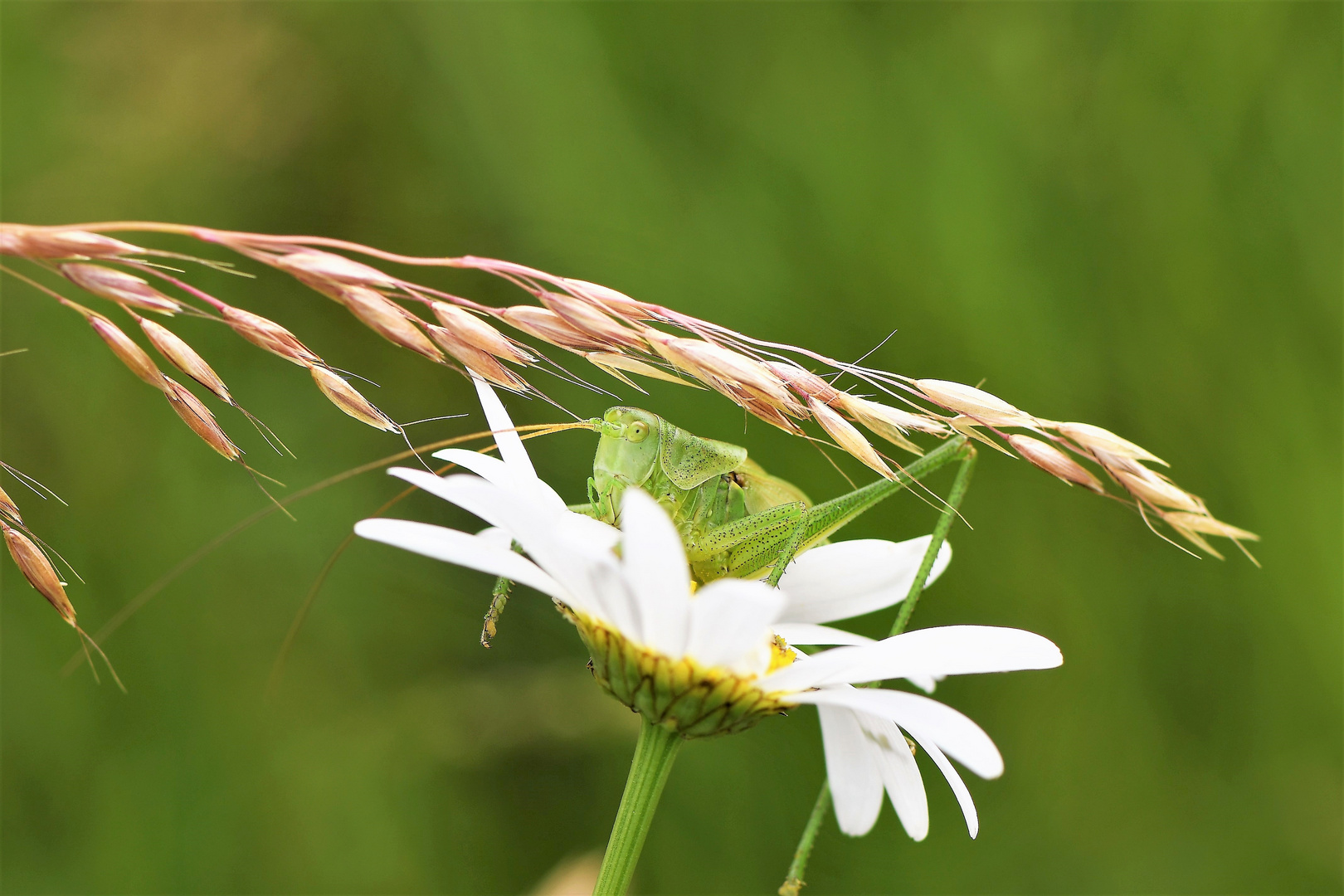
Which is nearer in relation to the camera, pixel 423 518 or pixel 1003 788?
pixel 1003 788

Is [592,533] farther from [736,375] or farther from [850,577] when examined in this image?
[850,577]

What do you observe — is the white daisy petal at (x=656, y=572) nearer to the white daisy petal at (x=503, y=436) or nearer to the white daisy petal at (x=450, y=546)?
the white daisy petal at (x=450, y=546)

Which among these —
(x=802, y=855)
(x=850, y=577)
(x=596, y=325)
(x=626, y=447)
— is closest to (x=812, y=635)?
(x=850, y=577)

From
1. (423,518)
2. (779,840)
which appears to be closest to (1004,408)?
(779,840)

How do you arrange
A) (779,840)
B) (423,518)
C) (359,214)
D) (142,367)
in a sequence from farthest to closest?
(359,214)
(423,518)
(779,840)
(142,367)

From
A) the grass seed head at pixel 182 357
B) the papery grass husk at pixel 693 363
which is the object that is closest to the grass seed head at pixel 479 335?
the papery grass husk at pixel 693 363

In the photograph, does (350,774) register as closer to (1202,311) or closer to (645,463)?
(645,463)

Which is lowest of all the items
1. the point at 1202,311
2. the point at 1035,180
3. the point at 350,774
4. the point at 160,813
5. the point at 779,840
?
the point at 160,813
